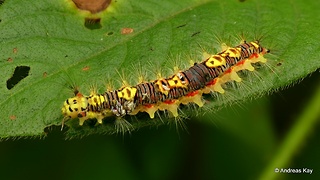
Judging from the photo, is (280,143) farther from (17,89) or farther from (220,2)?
(17,89)

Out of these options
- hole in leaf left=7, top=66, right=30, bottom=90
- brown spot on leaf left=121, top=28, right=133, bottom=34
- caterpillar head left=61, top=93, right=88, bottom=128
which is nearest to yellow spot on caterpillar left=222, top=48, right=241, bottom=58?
brown spot on leaf left=121, top=28, right=133, bottom=34

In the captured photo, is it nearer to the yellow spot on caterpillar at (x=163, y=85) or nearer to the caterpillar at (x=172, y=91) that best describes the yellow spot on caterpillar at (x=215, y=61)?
the caterpillar at (x=172, y=91)

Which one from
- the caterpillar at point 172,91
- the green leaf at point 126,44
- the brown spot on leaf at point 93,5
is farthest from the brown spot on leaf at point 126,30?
the caterpillar at point 172,91

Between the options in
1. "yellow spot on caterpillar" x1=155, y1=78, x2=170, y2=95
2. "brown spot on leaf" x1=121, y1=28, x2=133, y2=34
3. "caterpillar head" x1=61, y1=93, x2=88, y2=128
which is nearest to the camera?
"caterpillar head" x1=61, y1=93, x2=88, y2=128

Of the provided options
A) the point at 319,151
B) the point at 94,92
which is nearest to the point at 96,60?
the point at 94,92

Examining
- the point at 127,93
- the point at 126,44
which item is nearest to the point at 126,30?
the point at 126,44

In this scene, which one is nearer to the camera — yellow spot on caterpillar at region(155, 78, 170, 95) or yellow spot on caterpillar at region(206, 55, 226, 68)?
yellow spot on caterpillar at region(155, 78, 170, 95)

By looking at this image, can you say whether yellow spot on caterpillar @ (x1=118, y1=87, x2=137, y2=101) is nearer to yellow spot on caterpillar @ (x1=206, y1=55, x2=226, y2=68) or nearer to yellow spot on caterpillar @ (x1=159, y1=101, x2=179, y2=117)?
yellow spot on caterpillar @ (x1=159, y1=101, x2=179, y2=117)
